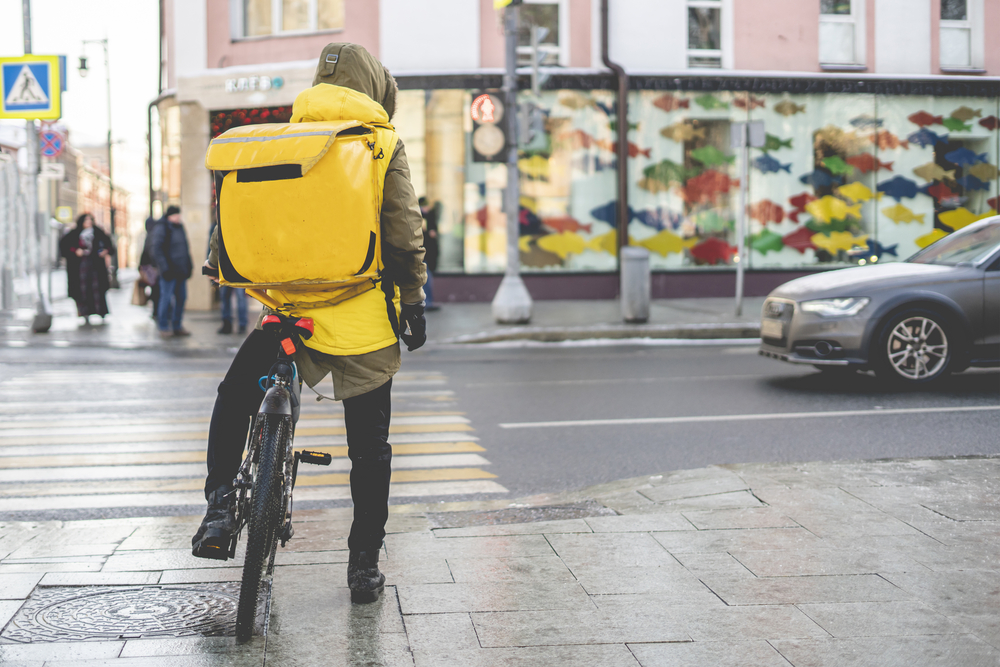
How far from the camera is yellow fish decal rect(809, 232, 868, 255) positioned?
2100 centimetres

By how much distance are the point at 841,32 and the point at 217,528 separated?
20.4 meters

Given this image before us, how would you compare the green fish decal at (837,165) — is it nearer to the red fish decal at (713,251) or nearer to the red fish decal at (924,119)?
the red fish decal at (924,119)

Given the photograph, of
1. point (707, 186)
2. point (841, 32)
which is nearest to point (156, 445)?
point (707, 186)

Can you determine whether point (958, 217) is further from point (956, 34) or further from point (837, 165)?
point (956, 34)

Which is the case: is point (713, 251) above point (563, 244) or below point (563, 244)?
below

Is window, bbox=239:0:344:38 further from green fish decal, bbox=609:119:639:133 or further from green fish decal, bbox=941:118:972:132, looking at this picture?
green fish decal, bbox=941:118:972:132

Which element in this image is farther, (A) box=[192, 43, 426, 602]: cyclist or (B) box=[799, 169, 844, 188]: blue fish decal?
(B) box=[799, 169, 844, 188]: blue fish decal

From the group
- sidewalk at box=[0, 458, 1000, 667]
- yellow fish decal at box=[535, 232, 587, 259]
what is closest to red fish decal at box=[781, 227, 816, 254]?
yellow fish decal at box=[535, 232, 587, 259]

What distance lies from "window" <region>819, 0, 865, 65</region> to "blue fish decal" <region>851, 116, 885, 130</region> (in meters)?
1.12

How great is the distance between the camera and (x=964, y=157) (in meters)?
21.5

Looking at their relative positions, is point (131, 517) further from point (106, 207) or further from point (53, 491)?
point (106, 207)

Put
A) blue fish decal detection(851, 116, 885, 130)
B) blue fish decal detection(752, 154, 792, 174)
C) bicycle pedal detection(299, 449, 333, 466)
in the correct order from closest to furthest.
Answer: bicycle pedal detection(299, 449, 333, 466)
blue fish decal detection(752, 154, 792, 174)
blue fish decal detection(851, 116, 885, 130)

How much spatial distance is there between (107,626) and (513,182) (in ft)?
42.0

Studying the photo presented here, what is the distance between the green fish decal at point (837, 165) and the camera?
20875 millimetres
